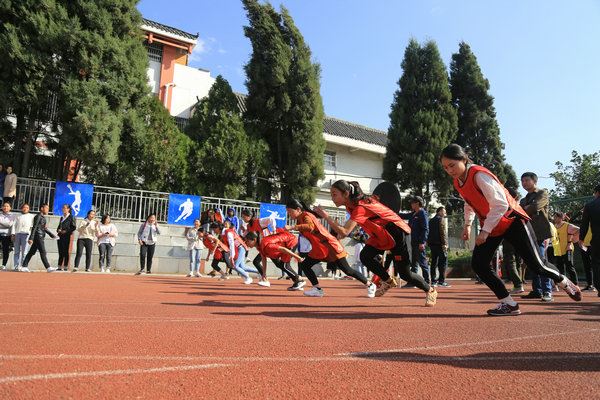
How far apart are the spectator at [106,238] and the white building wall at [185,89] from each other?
11317mm

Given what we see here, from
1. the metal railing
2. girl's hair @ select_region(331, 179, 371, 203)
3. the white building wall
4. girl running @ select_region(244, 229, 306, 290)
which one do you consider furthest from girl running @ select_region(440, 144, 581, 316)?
the white building wall

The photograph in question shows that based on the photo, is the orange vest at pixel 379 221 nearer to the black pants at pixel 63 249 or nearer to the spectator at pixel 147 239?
the spectator at pixel 147 239

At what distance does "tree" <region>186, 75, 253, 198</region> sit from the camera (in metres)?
18.5

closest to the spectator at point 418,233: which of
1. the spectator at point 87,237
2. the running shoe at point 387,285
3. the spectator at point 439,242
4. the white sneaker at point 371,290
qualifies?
the spectator at point 439,242

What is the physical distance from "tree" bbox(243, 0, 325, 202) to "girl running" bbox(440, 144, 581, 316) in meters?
15.4

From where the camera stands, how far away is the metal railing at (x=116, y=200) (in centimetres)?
1489

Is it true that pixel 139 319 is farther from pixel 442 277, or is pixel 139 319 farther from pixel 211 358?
pixel 442 277

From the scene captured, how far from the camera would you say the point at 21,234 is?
12906 mm

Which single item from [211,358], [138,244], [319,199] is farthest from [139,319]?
[319,199]

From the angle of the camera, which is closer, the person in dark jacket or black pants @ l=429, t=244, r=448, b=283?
black pants @ l=429, t=244, r=448, b=283

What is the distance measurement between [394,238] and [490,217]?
66.2 inches

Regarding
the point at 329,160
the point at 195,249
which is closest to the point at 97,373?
the point at 195,249

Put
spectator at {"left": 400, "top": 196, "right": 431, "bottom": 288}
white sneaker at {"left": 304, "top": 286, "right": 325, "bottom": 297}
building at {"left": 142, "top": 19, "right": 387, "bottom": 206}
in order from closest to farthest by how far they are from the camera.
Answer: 1. white sneaker at {"left": 304, "top": 286, "right": 325, "bottom": 297}
2. spectator at {"left": 400, "top": 196, "right": 431, "bottom": 288}
3. building at {"left": 142, "top": 19, "right": 387, "bottom": 206}

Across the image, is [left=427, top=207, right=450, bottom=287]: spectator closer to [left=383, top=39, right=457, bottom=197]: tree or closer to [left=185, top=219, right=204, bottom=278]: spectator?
[left=185, top=219, right=204, bottom=278]: spectator
